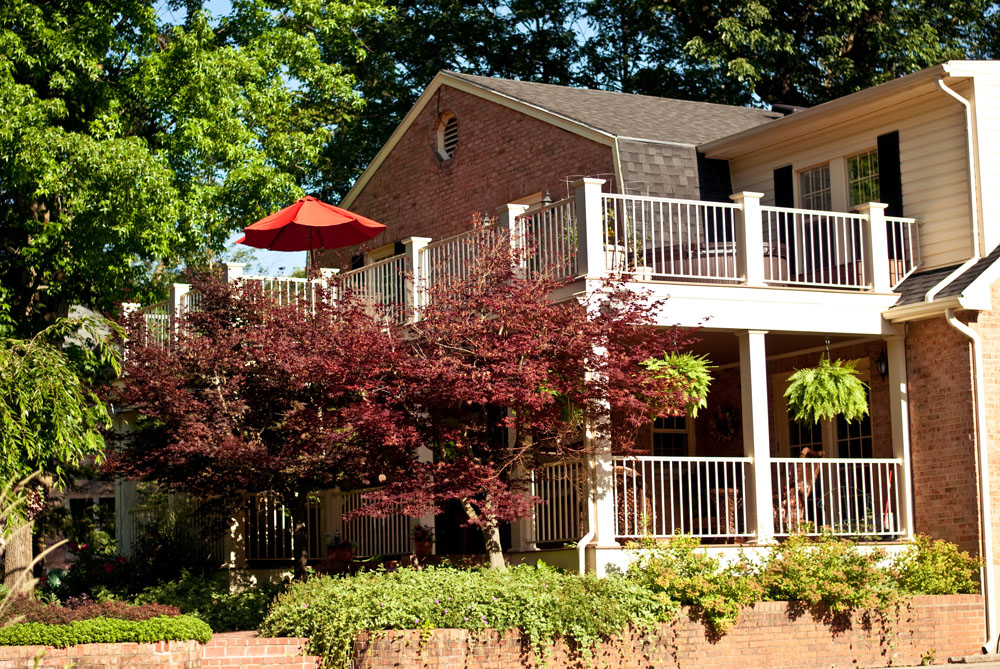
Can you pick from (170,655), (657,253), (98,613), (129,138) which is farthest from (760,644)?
(129,138)

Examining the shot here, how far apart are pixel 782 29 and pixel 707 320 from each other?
64.3ft

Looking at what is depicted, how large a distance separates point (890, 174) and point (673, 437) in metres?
5.04

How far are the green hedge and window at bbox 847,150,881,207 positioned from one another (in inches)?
417

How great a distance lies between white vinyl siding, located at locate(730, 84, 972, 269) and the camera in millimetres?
16203

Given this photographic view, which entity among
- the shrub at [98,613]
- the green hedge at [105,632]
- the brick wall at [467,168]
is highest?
the brick wall at [467,168]

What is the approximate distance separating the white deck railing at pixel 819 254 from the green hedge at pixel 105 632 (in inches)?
307

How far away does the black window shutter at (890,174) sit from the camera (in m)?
17.1

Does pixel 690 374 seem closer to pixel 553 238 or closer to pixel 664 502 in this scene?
pixel 664 502

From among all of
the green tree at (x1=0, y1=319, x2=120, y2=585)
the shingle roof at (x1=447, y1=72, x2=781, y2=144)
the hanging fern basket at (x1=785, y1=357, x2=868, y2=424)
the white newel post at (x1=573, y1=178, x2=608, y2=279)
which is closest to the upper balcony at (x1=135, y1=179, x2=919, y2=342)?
the white newel post at (x1=573, y1=178, x2=608, y2=279)

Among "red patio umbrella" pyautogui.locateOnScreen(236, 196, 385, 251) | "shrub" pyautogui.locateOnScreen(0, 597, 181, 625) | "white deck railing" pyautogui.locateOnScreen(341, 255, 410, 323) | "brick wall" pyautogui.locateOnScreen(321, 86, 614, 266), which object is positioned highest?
"brick wall" pyautogui.locateOnScreen(321, 86, 614, 266)

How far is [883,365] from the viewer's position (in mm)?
16453

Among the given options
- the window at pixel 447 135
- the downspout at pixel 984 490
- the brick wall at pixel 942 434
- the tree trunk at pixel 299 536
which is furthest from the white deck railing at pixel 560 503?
the window at pixel 447 135

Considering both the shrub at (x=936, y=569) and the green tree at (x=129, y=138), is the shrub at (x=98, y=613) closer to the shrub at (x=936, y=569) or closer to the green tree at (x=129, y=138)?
the green tree at (x=129, y=138)

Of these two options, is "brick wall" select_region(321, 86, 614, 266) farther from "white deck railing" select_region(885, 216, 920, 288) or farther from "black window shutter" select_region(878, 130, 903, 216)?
"white deck railing" select_region(885, 216, 920, 288)
